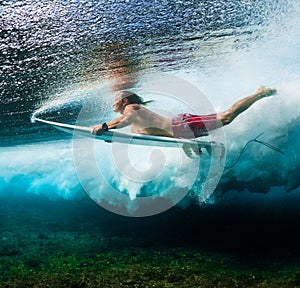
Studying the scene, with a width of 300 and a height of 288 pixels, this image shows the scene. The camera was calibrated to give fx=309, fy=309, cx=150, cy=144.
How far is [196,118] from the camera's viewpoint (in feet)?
11.8

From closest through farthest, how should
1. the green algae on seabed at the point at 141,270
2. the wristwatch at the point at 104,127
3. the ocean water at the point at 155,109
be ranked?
the wristwatch at the point at 104,127, the ocean water at the point at 155,109, the green algae on seabed at the point at 141,270

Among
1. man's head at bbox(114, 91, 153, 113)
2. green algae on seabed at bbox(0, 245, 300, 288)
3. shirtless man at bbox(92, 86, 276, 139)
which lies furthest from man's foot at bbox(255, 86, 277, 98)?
green algae on seabed at bbox(0, 245, 300, 288)

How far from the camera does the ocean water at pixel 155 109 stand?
408 centimetres

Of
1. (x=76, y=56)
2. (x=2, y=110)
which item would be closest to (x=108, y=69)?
(x=76, y=56)

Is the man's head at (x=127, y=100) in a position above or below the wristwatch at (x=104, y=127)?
above

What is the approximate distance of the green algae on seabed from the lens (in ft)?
18.5

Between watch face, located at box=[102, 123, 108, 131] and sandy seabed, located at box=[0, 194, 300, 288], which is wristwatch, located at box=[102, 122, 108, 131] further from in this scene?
sandy seabed, located at box=[0, 194, 300, 288]

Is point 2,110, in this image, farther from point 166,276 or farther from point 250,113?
point 250,113

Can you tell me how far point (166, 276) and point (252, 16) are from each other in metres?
4.75

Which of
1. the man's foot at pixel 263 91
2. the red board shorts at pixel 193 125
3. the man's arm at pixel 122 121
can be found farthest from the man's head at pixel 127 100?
the man's foot at pixel 263 91

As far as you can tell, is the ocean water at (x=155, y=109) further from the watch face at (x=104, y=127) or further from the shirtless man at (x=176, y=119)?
the watch face at (x=104, y=127)

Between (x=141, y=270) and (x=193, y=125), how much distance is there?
3997mm

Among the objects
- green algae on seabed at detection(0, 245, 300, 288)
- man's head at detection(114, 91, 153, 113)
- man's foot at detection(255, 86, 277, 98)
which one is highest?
man's head at detection(114, 91, 153, 113)

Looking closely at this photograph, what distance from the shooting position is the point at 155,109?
5535 mm
